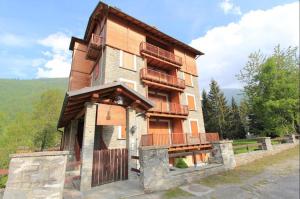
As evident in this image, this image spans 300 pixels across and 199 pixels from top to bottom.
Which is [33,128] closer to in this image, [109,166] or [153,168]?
[109,166]

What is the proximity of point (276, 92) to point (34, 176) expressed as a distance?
2485 cm

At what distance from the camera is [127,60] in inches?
560

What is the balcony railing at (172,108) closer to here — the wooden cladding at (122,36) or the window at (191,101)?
the window at (191,101)

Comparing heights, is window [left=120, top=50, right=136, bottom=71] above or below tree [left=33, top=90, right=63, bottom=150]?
above

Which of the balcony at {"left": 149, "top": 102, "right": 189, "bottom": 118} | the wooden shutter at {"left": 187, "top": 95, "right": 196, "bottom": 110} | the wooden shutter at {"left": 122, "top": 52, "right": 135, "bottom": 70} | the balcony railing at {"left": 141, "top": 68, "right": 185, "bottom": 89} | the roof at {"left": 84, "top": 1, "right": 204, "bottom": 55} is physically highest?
the roof at {"left": 84, "top": 1, "right": 204, "bottom": 55}

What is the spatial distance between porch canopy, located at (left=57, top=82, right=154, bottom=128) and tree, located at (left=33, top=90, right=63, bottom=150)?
19492mm

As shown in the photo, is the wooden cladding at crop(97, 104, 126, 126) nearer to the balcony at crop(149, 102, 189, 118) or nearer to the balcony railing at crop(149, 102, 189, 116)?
the balcony at crop(149, 102, 189, 118)

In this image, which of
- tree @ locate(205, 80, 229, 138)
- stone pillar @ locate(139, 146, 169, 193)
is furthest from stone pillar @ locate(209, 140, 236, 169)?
tree @ locate(205, 80, 229, 138)

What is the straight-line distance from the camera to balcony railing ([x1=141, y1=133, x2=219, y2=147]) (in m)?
11.7

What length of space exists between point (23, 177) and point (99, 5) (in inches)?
531

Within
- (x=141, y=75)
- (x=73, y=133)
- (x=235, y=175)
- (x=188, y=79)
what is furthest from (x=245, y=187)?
(x=188, y=79)

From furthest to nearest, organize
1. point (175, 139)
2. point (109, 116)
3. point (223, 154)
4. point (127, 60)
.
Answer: point (127, 60)
point (175, 139)
point (109, 116)
point (223, 154)

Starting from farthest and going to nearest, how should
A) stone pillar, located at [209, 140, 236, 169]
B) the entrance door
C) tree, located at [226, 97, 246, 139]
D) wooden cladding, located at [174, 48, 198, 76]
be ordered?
tree, located at [226, 97, 246, 139], wooden cladding, located at [174, 48, 198, 76], the entrance door, stone pillar, located at [209, 140, 236, 169]

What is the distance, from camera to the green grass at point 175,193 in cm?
510
